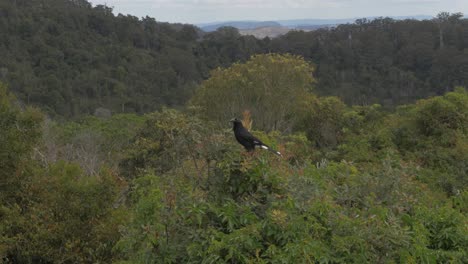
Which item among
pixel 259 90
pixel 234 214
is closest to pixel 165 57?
pixel 259 90

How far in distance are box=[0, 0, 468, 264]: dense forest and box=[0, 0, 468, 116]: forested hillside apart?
192 millimetres

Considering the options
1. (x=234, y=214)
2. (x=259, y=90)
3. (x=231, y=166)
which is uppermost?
(x=231, y=166)

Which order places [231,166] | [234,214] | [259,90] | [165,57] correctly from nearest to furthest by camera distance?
[234,214] < [231,166] < [259,90] < [165,57]

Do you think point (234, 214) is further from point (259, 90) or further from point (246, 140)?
point (259, 90)

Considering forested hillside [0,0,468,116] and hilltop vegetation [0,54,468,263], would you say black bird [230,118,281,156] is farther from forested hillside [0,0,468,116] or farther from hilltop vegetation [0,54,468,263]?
forested hillside [0,0,468,116]

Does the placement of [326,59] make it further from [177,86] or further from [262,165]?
[262,165]

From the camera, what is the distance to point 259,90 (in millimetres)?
14273

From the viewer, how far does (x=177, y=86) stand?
37875 mm

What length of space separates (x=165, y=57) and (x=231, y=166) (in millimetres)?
38075

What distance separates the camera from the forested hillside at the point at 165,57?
110 ft

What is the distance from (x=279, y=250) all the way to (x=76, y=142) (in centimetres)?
1372

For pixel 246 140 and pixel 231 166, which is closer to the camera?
pixel 231 166

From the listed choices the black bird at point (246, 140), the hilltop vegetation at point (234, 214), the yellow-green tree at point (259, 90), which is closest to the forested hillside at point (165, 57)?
the yellow-green tree at point (259, 90)

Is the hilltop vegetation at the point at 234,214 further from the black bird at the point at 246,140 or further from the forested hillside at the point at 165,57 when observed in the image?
the forested hillside at the point at 165,57
